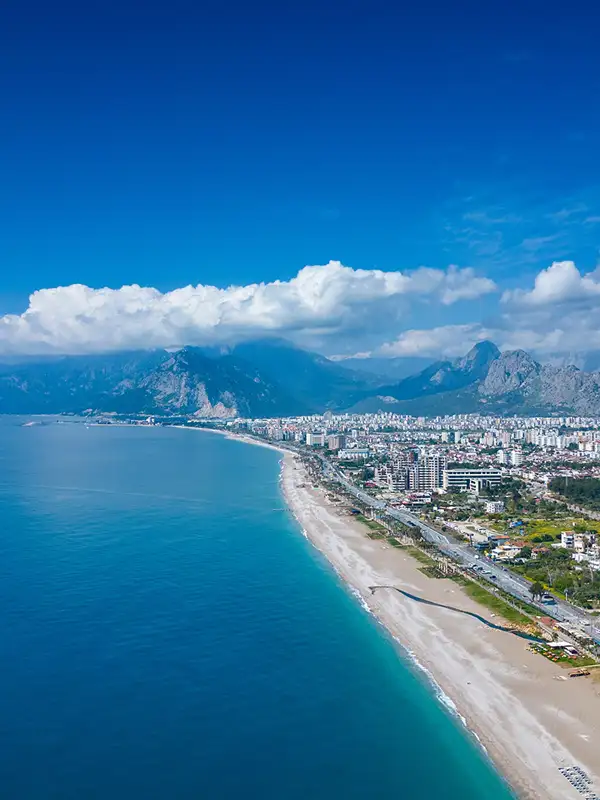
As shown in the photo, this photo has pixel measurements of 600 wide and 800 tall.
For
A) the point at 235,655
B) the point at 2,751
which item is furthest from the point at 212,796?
the point at 235,655

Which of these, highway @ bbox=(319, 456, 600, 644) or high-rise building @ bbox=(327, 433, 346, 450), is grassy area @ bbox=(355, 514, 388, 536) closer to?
highway @ bbox=(319, 456, 600, 644)

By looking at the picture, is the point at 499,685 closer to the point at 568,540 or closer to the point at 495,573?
the point at 495,573

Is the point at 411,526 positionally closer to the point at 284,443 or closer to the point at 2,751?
the point at 2,751

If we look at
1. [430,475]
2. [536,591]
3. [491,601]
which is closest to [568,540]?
[536,591]

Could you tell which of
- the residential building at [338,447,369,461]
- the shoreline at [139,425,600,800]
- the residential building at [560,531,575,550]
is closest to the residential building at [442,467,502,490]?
the residential building at [560,531,575,550]

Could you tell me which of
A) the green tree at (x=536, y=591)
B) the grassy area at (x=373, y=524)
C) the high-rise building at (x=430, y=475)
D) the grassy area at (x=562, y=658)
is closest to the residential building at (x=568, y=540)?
the grassy area at (x=373, y=524)
